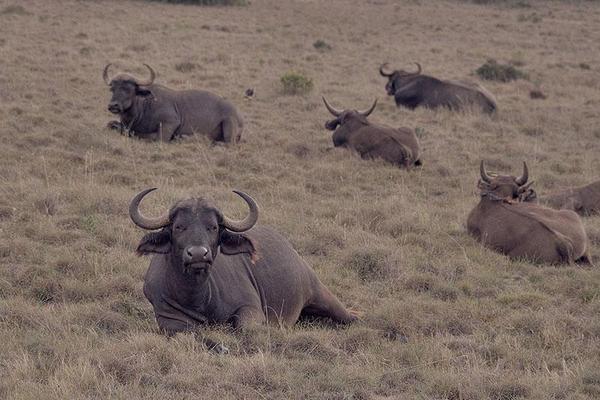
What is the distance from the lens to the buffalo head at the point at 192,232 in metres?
6.65

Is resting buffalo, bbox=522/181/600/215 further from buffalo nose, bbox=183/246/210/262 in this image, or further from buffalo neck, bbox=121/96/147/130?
buffalo nose, bbox=183/246/210/262

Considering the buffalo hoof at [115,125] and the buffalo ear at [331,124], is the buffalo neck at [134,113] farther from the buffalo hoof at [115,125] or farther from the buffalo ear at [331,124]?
the buffalo ear at [331,124]

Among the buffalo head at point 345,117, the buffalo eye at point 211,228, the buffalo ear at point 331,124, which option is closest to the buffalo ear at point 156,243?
the buffalo eye at point 211,228

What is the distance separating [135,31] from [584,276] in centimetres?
1949

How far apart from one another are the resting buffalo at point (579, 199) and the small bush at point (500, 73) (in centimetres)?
1086

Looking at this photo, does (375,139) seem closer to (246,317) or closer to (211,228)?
(246,317)

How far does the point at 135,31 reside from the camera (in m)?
26.2

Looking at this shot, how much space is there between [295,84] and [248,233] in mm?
11529

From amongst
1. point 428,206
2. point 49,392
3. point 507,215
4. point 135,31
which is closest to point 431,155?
point 428,206

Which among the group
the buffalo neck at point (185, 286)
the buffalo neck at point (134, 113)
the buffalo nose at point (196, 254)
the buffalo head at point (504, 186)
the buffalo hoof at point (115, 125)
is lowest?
the buffalo hoof at point (115, 125)

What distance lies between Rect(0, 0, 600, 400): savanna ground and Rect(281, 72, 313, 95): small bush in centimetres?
42

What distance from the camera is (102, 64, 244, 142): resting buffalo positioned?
1448cm

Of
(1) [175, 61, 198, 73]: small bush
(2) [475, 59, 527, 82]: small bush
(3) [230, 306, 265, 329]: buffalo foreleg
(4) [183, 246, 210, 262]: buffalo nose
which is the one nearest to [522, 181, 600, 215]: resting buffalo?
(3) [230, 306, 265, 329]: buffalo foreleg

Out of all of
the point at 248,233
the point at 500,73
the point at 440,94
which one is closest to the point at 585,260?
the point at 248,233
